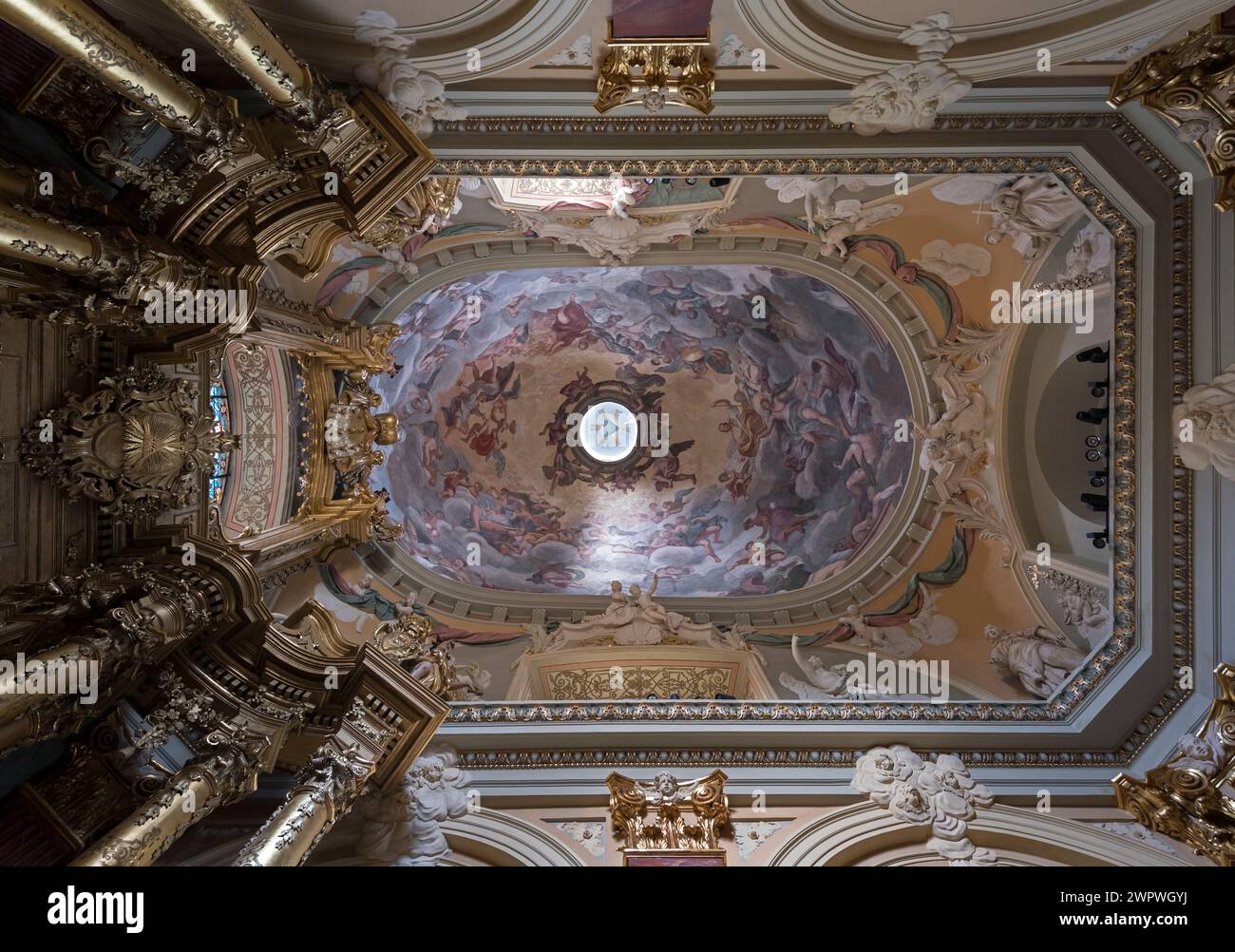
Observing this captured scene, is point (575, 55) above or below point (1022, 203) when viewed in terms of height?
above

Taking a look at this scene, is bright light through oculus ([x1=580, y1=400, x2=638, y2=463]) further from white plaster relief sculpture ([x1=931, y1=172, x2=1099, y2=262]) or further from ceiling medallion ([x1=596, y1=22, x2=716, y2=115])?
ceiling medallion ([x1=596, y1=22, x2=716, y2=115])

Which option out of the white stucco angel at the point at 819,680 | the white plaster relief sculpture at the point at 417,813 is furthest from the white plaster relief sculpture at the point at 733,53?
the white plaster relief sculpture at the point at 417,813

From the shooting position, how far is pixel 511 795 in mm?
7848

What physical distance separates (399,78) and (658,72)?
2.46 metres

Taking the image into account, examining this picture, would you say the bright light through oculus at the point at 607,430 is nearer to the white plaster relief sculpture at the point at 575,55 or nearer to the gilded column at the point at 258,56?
the white plaster relief sculpture at the point at 575,55

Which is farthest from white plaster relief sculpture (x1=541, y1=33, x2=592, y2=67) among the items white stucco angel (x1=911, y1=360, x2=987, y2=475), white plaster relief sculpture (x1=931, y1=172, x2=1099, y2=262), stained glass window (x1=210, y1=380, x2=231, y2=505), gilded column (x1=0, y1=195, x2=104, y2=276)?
white stucco angel (x1=911, y1=360, x2=987, y2=475)

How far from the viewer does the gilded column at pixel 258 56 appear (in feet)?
16.5

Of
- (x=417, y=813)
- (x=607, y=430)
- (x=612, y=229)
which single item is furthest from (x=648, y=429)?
(x=417, y=813)

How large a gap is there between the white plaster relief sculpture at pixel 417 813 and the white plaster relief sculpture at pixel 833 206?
25.3 feet

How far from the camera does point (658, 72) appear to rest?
6.89 metres

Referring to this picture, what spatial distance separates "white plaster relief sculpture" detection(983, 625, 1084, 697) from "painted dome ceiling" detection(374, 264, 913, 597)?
9.20ft

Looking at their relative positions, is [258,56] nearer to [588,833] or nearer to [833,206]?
[833,206]

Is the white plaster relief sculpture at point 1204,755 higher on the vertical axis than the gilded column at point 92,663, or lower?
lower

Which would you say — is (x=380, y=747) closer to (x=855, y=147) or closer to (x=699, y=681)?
(x=699, y=681)
